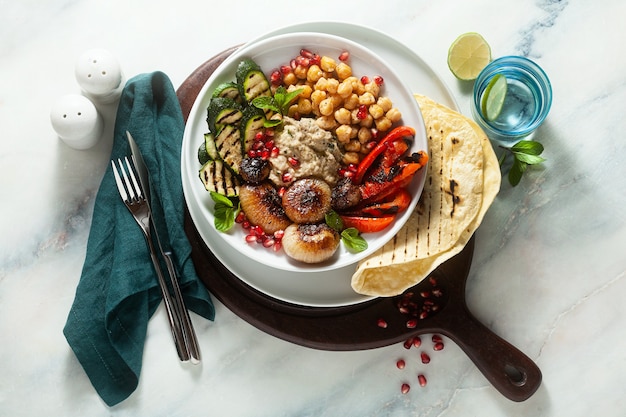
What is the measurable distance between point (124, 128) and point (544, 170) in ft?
8.45

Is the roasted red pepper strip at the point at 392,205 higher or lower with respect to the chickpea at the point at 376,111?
lower

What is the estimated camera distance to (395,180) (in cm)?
319

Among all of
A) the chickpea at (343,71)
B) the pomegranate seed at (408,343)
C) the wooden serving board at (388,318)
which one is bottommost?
the pomegranate seed at (408,343)

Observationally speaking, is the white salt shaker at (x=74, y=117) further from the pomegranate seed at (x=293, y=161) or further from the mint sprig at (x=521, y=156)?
the mint sprig at (x=521, y=156)

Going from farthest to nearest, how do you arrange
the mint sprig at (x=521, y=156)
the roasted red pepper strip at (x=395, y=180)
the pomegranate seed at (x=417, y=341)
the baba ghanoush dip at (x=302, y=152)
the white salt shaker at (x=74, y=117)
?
the pomegranate seed at (x=417, y=341) < the mint sprig at (x=521, y=156) < the white salt shaker at (x=74, y=117) < the baba ghanoush dip at (x=302, y=152) < the roasted red pepper strip at (x=395, y=180)

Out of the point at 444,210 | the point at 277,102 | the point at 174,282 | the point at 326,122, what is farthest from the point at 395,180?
the point at 174,282

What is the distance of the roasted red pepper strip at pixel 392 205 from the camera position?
323 centimetres

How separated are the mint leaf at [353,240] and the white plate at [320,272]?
0.24 metres

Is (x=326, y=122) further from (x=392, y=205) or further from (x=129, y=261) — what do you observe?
(x=129, y=261)

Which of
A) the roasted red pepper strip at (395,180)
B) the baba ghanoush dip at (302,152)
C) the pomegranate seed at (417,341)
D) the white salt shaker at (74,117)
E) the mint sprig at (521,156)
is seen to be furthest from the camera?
the pomegranate seed at (417,341)

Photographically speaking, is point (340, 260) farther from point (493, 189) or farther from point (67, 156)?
point (67, 156)

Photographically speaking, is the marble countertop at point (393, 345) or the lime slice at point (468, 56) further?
the marble countertop at point (393, 345)

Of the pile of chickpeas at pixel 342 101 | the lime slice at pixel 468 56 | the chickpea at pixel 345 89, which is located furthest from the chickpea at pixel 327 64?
the lime slice at pixel 468 56

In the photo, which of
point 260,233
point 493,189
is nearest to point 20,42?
point 260,233
